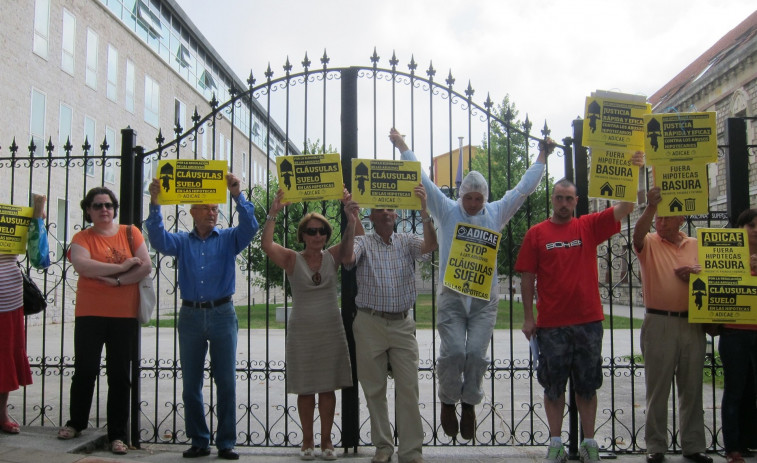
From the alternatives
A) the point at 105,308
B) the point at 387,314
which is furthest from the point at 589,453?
the point at 105,308

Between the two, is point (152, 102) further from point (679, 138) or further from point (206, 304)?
point (679, 138)

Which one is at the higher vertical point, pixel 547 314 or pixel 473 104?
pixel 473 104

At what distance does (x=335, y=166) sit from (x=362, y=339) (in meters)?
1.36

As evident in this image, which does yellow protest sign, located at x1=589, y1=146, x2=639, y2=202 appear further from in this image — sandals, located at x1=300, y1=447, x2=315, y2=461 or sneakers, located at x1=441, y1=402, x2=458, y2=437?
sandals, located at x1=300, y1=447, x2=315, y2=461

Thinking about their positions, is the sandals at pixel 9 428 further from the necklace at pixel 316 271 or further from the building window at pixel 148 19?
the building window at pixel 148 19

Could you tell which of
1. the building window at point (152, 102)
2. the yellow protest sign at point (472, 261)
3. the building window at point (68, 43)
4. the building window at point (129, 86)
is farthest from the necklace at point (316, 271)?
the building window at point (152, 102)

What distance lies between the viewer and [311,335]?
455 cm

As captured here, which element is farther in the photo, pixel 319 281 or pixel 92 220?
pixel 92 220

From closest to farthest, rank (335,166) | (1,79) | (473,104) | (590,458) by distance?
1. (590,458)
2. (335,166)
3. (473,104)
4. (1,79)

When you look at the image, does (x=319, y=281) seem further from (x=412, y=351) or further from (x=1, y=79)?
(x=1, y=79)

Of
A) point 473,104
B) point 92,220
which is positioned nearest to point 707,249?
point 473,104

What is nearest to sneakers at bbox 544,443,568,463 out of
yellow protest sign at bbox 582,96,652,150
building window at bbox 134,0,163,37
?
yellow protest sign at bbox 582,96,652,150

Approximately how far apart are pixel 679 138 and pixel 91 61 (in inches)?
858

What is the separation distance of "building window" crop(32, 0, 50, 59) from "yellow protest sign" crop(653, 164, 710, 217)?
63.0 feet
